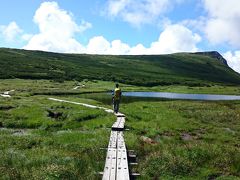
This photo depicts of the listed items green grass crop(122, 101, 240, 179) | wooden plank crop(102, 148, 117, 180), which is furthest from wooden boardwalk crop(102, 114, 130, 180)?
green grass crop(122, 101, 240, 179)

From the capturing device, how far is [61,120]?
40.2 metres

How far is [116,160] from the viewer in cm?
2048

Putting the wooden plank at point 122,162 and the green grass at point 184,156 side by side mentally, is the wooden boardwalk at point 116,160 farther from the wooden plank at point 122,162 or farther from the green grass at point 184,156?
the green grass at point 184,156

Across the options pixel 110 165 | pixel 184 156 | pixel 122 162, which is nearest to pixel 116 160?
pixel 122 162

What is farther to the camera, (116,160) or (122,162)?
(116,160)

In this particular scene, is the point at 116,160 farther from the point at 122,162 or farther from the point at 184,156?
the point at 184,156

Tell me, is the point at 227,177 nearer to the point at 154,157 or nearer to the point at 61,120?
the point at 154,157

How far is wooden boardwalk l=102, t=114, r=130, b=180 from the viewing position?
57.3ft

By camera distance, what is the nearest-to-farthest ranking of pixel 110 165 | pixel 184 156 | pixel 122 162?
pixel 110 165 → pixel 122 162 → pixel 184 156

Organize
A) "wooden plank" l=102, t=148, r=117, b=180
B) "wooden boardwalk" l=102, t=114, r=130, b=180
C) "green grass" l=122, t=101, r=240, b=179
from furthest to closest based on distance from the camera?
"green grass" l=122, t=101, r=240, b=179
"wooden boardwalk" l=102, t=114, r=130, b=180
"wooden plank" l=102, t=148, r=117, b=180

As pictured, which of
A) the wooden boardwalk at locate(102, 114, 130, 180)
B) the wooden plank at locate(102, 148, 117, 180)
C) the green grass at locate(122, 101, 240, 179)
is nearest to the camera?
the wooden plank at locate(102, 148, 117, 180)

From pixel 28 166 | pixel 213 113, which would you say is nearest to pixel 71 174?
pixel 28 166

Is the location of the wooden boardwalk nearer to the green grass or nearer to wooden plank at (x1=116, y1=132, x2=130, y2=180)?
wooden plank at (x1=116, y1=132, x2=130, y2=180)

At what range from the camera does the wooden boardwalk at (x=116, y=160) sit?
57.3ft
